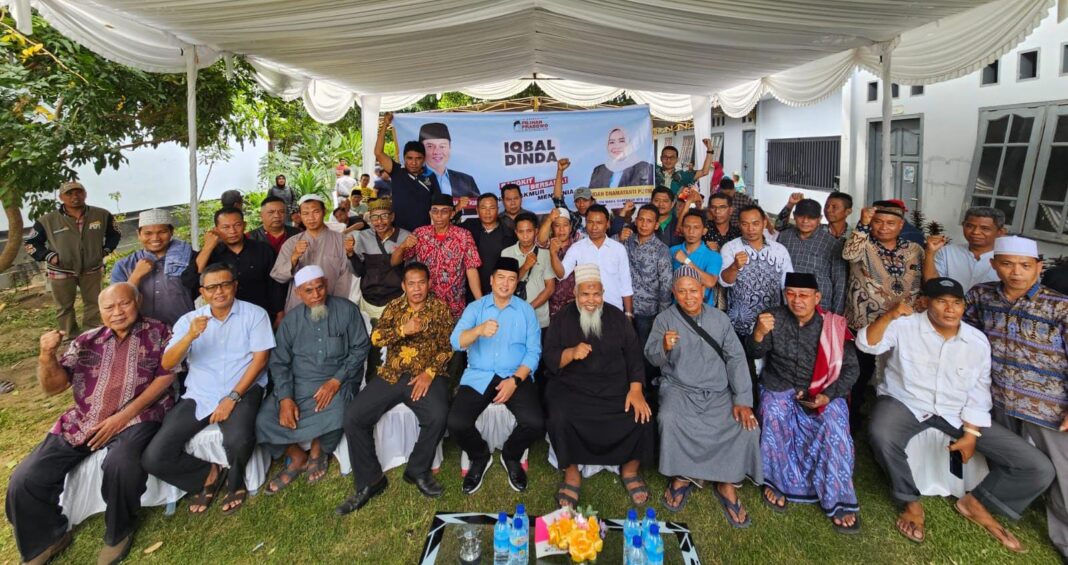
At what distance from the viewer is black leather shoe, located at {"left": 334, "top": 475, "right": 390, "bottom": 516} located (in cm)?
342

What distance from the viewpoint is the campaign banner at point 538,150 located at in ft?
21.5

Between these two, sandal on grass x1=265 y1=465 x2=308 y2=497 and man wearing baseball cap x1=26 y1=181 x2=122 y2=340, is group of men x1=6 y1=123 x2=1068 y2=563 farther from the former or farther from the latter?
man wearing baseball cap x1=26 y1=181 x2=122 y2=340

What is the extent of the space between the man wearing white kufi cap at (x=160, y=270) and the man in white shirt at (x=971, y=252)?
5594mm

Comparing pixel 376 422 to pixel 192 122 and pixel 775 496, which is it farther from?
pixel 192 122

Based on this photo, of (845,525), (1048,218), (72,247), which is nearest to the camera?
(845,525)

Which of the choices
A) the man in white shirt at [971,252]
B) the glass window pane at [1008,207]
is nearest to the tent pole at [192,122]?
the man in white shirt at [971,252]

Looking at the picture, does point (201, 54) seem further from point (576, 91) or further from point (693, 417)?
point (576, 91)

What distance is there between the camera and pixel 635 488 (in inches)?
140

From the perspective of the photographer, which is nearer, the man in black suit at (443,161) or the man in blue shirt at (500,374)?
the man in blue shirt at (500,374)

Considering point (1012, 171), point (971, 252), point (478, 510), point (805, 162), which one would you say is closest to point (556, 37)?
point (971, 252)

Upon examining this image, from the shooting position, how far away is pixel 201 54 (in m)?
4.31

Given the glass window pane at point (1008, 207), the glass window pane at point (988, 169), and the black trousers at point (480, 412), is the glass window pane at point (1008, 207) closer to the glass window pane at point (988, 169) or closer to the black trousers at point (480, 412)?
the glass window pane at point (988, 169)

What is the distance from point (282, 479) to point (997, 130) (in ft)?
29.2

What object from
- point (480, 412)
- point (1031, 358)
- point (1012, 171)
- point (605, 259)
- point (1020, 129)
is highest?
point (1020, 129)
